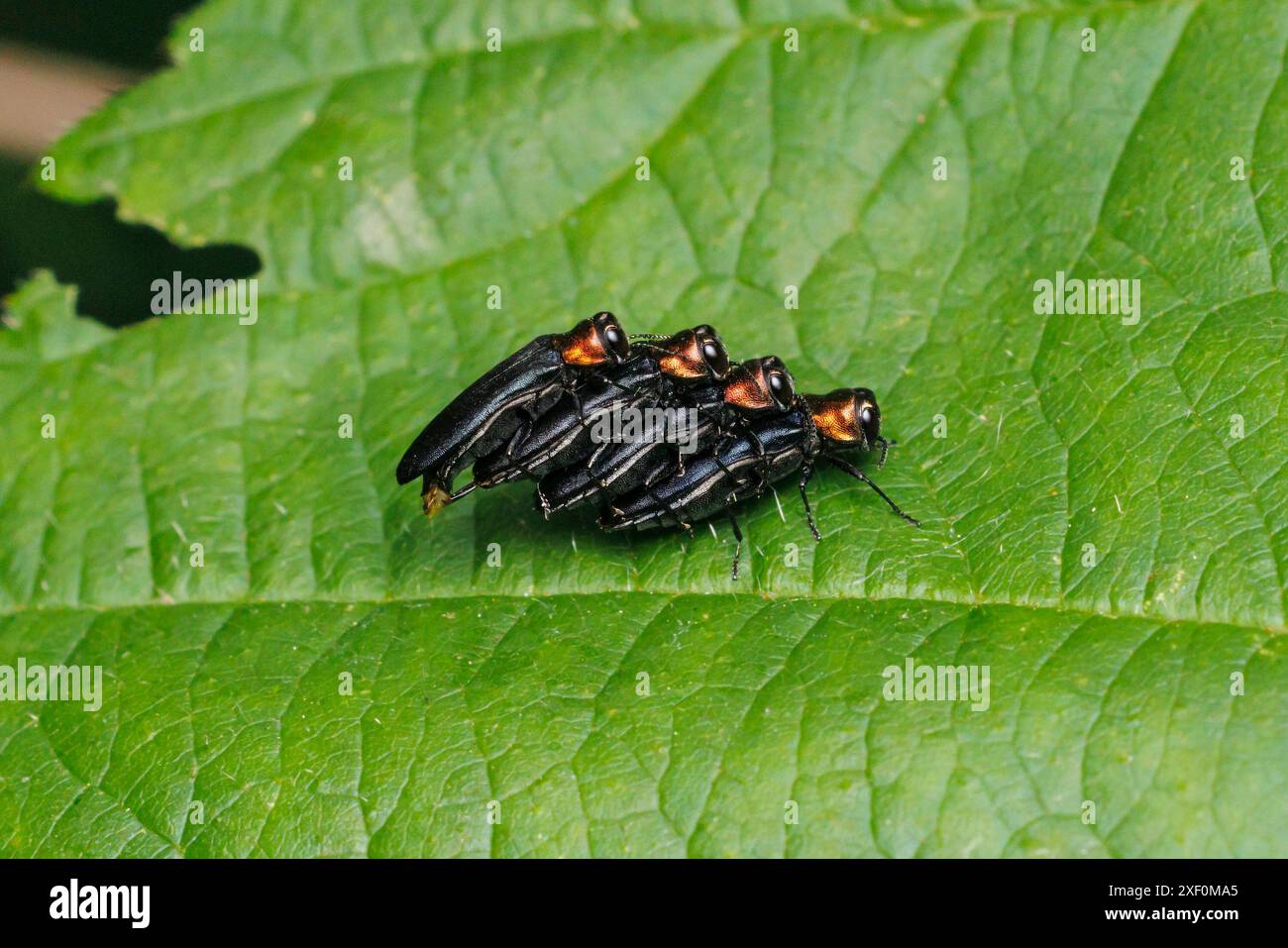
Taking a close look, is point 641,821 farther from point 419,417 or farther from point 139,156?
point 139,156

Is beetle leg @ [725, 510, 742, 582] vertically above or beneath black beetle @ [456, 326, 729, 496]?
beneath

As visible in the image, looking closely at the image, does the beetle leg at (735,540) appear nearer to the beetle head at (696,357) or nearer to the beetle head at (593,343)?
the beetle head at (696,357)

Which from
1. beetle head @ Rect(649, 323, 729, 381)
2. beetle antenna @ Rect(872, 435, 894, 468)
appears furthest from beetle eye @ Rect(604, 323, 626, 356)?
beetle antenna @ Rect(872, 435, 894, 468)

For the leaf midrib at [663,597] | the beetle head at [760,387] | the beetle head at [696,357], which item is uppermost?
the beetle head at [696,357]

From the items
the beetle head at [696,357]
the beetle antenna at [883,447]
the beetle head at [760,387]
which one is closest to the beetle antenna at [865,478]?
the beetle antenna at [883,447]

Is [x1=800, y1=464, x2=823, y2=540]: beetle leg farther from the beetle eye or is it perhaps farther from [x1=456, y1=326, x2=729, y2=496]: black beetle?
the beetle eye

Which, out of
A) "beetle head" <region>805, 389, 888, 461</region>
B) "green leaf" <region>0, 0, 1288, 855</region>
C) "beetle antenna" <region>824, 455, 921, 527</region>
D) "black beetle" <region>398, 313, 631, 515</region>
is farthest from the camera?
"beetle head" <region>805, 389, 888, 461</region>
